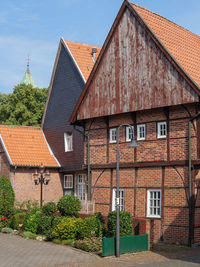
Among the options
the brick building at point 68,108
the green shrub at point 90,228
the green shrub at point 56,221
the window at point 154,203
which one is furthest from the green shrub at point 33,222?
the brick building at point 68,108

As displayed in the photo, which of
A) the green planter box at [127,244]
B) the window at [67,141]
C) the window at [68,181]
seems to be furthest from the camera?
the window at [67,141]

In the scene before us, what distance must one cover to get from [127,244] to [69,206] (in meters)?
5.09

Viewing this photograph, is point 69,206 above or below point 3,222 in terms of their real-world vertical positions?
above

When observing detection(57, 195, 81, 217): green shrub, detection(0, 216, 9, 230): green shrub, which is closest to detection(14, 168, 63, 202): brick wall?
detection(0, 216, 9, 230): green shrub

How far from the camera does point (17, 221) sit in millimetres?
26344

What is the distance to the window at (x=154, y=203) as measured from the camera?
23.1 metres

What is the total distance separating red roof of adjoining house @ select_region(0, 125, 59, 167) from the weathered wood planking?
7302mm

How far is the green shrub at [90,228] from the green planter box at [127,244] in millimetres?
2304

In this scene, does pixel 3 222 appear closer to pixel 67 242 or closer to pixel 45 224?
pixel 45 224

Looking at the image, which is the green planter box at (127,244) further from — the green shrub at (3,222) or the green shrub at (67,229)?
the green shrub at (3,222)

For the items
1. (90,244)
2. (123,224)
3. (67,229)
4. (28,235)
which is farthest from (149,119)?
(28,235)

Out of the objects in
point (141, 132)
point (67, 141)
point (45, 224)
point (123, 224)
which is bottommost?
point (45, 224)

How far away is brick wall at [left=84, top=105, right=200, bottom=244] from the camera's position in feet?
72.3

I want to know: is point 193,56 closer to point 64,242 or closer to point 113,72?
point 113,72
